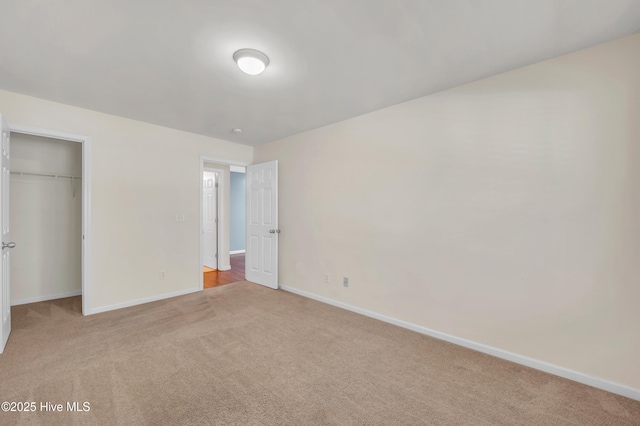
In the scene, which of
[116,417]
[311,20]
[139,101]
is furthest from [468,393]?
[139,101]

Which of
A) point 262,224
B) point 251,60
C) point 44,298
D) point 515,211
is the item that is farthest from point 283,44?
point 44,298

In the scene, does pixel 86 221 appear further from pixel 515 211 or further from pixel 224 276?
pixel 515 211

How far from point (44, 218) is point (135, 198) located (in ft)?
4.69

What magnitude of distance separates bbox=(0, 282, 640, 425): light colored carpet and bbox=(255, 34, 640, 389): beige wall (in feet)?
1.15

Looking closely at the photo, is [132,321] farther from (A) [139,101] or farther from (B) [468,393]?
(B) [468,393]

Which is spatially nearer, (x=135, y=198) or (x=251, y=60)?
(x=251, y=60)

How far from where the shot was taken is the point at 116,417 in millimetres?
1656

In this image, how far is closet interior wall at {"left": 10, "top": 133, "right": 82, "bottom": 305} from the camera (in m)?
3.61

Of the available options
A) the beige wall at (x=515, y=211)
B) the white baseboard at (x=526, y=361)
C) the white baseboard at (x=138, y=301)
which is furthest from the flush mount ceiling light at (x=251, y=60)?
the white baseboard at (x=138, y=301)

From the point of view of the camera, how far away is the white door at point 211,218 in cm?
584

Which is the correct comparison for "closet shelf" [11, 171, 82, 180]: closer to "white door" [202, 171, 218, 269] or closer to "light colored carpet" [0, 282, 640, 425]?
"light colored carpet" [0, 282, 640, 425]

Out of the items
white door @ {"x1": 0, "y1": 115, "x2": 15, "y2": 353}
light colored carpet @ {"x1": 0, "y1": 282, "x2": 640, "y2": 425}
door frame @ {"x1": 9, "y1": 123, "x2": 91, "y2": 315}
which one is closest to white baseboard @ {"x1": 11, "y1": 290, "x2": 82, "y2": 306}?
light colored carpet @ {"x1": 0, "y1": 282, "x2": 640, "y2": 425}

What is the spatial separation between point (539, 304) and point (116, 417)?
311cm

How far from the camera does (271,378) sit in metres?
2.07
